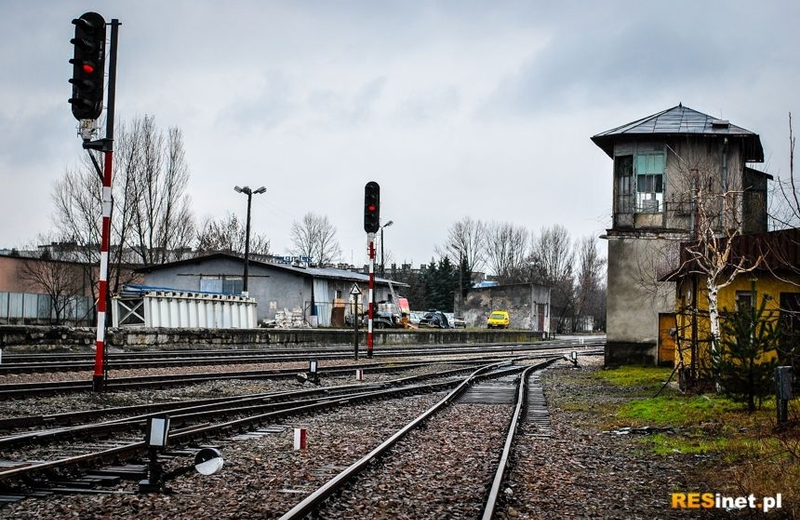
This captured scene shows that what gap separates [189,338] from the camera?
3784cm

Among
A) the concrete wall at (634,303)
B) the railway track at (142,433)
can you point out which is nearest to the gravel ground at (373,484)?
the railway track at (142,433)

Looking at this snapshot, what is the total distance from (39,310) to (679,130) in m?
40.8

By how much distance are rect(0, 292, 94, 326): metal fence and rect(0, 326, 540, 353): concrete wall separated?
15301 millimetres

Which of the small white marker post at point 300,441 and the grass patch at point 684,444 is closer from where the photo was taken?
the small white marker post at point 300,441

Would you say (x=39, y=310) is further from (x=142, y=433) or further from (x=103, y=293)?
(x=142, y=433)

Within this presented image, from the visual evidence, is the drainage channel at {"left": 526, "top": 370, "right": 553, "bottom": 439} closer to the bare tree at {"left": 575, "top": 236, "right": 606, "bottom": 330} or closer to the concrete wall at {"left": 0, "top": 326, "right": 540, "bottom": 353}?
the concrete wall at {"left": 0, "top": 326, "right": 540, "bottom": 353}

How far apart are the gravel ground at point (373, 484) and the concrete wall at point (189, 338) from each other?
1695 centimetres

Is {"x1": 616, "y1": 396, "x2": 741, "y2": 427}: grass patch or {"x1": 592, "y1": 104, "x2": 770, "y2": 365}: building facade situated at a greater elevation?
{"x1": 592, "y1": 104, "x2": 770, "y2": 365}: building facade

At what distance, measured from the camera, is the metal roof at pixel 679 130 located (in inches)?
1228

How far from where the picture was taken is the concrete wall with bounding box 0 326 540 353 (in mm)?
30094

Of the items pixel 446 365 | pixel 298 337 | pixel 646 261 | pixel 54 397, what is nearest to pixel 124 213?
pixel 298 337

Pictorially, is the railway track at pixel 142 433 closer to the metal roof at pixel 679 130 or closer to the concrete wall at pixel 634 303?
the concrete wall at pixel 634 303

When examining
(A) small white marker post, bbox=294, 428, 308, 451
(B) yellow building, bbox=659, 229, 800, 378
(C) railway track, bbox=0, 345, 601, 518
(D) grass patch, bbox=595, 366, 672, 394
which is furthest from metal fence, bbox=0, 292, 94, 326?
(A) small white marker post, bbox=294, 428, 308, 451

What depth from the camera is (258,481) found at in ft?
28.5
